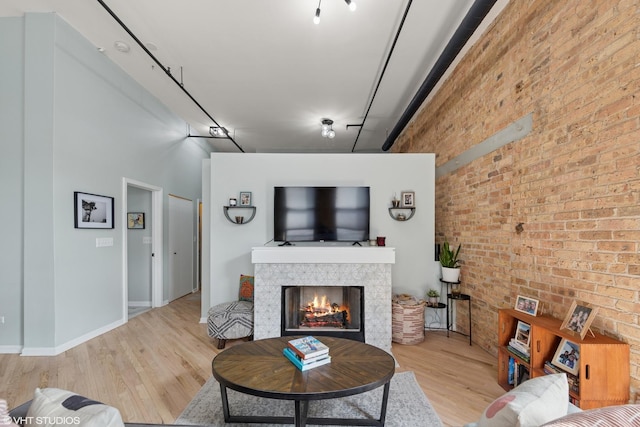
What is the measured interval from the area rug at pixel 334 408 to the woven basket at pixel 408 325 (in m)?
1.10

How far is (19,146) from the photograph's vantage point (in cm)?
334

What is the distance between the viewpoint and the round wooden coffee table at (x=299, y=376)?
1.77m

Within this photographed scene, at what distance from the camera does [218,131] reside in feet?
20.5

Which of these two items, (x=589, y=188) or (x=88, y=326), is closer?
(x=589, y=188)

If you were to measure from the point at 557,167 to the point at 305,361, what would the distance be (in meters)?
2.25

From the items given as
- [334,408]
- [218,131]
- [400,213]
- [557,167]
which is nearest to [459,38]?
[557,167]

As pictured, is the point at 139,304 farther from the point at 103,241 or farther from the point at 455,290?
the point at 455,290

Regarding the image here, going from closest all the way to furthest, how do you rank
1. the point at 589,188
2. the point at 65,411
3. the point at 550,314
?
1. the point at 65,411
2. the point at 589,188
3. the point at 550,314

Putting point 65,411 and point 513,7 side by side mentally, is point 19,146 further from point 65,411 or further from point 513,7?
point 513,7

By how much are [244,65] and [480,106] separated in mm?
2848

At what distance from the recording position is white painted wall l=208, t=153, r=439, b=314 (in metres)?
4.23

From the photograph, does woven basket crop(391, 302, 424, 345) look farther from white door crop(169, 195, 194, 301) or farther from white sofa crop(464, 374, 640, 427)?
white door crop(169, 195, 194, 301)

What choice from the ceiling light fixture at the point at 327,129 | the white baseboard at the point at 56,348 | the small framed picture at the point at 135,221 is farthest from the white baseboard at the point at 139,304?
the ceiling light fixture at the point at 327,129

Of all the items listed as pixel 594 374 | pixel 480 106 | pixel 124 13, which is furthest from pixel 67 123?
pixel 594 374
